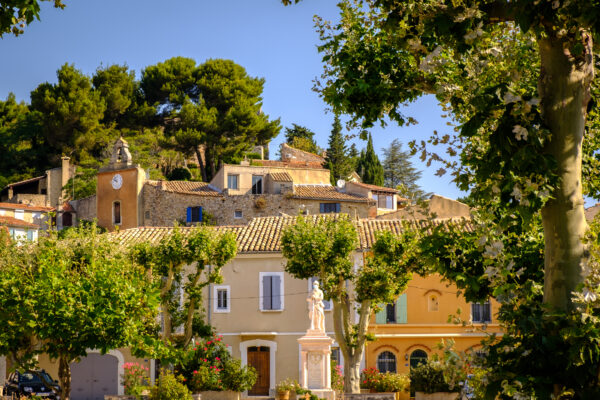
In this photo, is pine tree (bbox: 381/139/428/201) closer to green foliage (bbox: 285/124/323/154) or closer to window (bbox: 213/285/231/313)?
green foliage (bbox: 285/124/323/154)

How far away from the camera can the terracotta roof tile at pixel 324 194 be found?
5988 centimetres

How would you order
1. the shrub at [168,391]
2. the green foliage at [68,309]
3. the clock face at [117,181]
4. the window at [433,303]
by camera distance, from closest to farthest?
the green foliage at [68,309], the shrub at [168,391], the window at [433,303], the clock face at [117,181]

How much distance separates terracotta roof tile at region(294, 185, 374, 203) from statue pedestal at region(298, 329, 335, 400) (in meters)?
32.8

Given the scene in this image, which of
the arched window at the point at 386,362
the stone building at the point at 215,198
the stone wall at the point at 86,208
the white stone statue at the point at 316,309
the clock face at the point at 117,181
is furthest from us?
the stone wall at the point at 86,208

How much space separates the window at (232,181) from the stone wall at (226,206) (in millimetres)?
2433

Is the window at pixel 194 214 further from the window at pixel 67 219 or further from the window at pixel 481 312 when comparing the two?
the window at pixel 481 312

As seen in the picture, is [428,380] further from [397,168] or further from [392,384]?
[397,168]

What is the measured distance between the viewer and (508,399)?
6.38 metres

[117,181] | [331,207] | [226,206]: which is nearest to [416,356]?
[331,207]

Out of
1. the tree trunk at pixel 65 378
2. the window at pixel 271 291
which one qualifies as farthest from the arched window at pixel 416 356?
the tree trunk at pixel 65 378

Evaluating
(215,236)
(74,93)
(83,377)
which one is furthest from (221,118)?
(215,236)

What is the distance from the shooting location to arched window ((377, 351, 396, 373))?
109 ft

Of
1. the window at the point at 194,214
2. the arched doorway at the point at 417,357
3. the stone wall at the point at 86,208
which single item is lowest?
the arched doorway at the point at 417,357

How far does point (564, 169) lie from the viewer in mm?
6371
